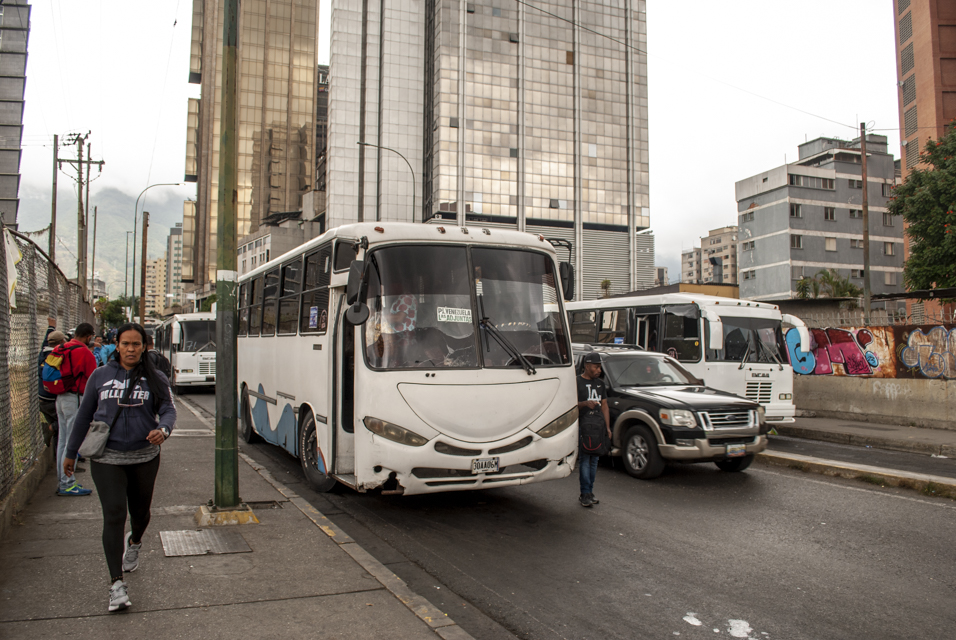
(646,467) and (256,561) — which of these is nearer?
(256,561)

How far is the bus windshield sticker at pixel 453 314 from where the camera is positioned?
22.5 ft

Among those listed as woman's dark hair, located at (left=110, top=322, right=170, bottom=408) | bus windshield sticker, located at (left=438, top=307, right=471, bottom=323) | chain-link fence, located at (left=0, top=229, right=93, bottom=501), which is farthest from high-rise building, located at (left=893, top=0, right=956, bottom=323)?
woman's dark hair, located at (left=110, top=322, right=170, bottom=408)

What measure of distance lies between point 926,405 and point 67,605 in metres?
16.8

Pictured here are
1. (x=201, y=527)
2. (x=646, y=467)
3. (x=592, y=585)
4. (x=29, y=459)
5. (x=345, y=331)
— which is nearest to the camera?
(x=592, y=585)

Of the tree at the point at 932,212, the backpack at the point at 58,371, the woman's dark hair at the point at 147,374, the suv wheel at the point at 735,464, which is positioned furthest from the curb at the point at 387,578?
the tree at the point at 932,212

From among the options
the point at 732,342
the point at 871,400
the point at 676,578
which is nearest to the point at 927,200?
the point at 871,400

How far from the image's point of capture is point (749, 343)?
46.6ft

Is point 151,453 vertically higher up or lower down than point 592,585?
higher up

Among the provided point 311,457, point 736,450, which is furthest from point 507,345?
point 736,450

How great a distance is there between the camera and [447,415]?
652 centimetres

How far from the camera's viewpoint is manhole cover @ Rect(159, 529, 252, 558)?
561 centimetres

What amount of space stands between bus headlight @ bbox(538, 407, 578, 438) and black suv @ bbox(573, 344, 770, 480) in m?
2.04

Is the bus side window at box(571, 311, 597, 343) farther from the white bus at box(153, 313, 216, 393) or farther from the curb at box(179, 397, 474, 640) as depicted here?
the white bus at box(153, 313, 216, 393)

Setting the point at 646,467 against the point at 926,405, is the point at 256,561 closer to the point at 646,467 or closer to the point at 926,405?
the point at 646,467
